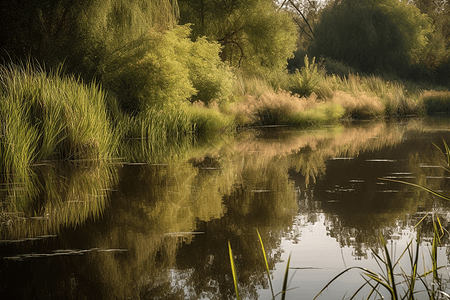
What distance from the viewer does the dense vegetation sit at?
876 cm

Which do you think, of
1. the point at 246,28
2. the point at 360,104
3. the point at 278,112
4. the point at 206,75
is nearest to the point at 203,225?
the point at 206,75

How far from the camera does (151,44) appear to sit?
13.0 m

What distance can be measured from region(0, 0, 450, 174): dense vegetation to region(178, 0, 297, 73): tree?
0.18 feet

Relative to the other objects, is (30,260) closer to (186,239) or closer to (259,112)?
(186,239)

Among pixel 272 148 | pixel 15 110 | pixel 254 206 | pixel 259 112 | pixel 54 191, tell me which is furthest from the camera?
pixel 259 112

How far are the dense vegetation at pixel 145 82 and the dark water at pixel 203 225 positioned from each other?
1.08m

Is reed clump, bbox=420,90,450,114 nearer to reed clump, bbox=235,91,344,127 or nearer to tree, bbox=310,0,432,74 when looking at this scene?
reed clump, bbox=235,91,344,127

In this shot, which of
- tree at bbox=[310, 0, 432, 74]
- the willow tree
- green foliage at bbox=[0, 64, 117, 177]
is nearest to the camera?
green foliage at bbox=[0, 64, 117, 177]

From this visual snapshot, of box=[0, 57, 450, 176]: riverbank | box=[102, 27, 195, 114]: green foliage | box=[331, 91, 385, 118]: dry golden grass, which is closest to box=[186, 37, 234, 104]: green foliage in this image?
box=[0, 57, 450, 176]: riverbank

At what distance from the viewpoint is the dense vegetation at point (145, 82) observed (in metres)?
8.76

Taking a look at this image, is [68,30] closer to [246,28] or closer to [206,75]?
[206,75]

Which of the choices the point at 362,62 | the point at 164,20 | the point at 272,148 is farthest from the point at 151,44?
the point at 362,62

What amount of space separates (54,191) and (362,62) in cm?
3491

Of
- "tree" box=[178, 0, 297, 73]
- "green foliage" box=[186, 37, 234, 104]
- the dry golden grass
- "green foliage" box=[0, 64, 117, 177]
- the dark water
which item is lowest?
the dark water
